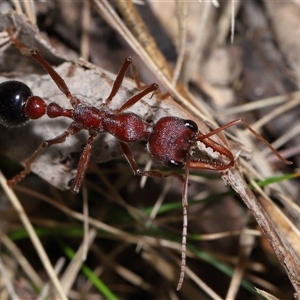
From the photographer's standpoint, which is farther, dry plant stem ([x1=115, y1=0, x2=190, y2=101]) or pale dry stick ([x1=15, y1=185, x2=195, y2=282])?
pale dry stick ([x1=15, y1=185, x2=195, y2=282])

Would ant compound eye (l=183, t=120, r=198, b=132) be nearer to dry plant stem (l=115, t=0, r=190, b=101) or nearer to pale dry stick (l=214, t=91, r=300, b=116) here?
dry plant stem (l=115, t=0, r=190, b=101)

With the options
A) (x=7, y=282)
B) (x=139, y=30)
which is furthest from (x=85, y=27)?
(x=7, y=282)

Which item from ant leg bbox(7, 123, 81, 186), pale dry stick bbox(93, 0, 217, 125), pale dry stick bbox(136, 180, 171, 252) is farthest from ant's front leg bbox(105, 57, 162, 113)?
pale dry stick bbox(136, 180, 171, 252)

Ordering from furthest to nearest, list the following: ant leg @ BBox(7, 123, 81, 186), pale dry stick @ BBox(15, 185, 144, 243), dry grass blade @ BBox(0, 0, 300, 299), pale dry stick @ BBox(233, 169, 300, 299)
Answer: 1. pale dry stick @ BBox(15, 185, 144, 243)
2. dry grass blade @ BBox(0, 0, 300, 299)
3. ant leg @ BBox(7, 123, 81, 186)
4. pale dry stick @ BBox(233, 169, 300, 299)

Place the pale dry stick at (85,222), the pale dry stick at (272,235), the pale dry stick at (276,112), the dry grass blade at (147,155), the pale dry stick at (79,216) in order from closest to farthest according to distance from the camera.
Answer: the pale dry stick at (272,235) → the dry grass blade at (147,155) → the pale dry stick at (85,222) → the pale dry stick at (79,216) → the pale dry stick at (276,112)

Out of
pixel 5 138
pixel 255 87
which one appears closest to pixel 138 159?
pixel 5 138

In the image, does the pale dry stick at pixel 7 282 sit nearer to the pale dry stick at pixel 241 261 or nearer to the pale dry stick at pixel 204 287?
the pale dry stick at pixel 204 287

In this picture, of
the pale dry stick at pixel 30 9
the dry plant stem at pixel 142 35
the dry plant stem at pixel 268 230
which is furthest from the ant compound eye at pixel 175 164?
the pale dry stick at pixel 30 9

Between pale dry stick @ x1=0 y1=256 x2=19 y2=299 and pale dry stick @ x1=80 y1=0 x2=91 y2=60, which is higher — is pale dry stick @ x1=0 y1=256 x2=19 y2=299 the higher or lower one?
the lower one
